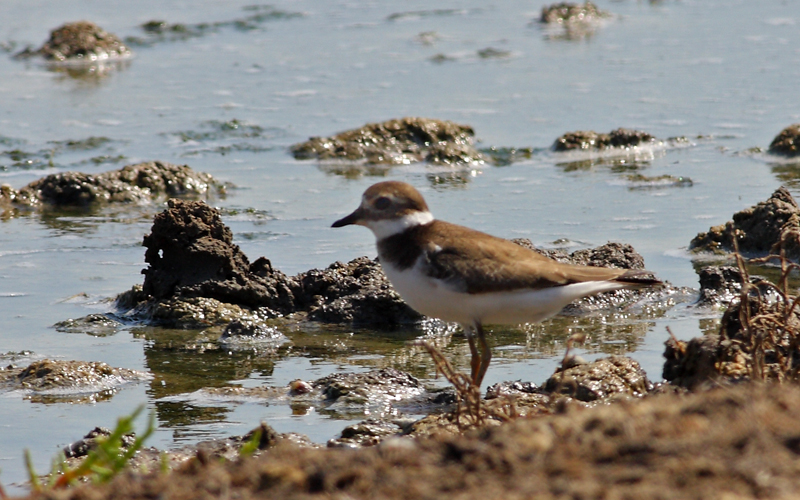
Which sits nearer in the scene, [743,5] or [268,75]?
[268,75]

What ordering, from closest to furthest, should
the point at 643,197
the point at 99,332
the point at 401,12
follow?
the point at 99,332
the point at 643,197
the point at 401,12

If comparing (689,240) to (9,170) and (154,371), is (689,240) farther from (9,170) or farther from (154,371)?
(9,170)

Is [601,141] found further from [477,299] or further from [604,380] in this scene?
[477,299]

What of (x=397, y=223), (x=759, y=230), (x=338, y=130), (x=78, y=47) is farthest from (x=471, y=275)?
(x=78, y=47)

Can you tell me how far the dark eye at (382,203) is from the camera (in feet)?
18.3

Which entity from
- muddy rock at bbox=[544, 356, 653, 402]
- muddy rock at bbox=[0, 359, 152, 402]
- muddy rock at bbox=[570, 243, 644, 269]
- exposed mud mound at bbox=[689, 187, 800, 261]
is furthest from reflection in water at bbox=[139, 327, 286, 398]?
exposed mud mound at bbox=[689, 187, 800, 261]

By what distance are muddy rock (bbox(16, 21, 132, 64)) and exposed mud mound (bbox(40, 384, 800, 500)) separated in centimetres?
1663

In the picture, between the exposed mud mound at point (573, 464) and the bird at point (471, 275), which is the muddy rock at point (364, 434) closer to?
the bird at point (471, 275)

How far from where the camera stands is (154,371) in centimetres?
657

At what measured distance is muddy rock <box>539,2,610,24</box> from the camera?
2134 centimetres

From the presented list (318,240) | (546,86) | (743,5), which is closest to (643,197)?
(318,240)

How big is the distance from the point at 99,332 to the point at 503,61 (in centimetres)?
1167

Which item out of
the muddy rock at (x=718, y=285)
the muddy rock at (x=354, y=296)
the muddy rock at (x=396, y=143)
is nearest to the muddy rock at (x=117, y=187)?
the muddy rock at (x=396, y=143)

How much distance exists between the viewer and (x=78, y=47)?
60.7 ft
